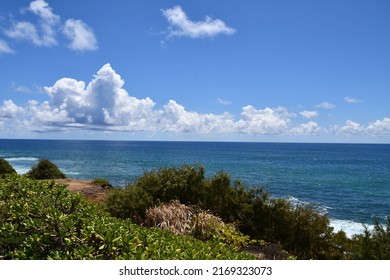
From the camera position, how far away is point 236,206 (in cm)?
1291

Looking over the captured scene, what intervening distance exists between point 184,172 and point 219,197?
1.55 m

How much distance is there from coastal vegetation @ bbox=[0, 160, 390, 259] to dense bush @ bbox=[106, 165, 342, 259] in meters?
0.03

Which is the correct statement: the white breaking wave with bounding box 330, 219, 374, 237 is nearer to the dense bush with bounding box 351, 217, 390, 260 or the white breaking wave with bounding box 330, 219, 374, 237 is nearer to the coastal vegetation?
the coastal vegetation

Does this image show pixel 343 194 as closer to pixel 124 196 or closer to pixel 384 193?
pixel 384 193

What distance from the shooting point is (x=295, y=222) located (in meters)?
12.4

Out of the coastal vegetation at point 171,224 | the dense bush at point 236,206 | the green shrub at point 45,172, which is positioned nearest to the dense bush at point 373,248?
the coastal vegetation at point 171,224

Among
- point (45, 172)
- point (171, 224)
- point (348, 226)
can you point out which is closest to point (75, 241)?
point (171, 224)

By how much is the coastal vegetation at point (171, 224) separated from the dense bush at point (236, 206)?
0.03 m

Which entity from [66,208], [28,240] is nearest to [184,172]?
[66,208]

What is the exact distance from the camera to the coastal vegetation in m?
4.81

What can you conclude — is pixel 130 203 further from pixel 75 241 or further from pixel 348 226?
pixel 348 226

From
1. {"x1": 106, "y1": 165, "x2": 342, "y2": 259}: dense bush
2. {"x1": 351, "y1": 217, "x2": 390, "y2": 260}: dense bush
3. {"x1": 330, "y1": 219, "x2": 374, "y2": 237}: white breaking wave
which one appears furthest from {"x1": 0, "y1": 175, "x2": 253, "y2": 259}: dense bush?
{"x1": 330, "y1": 219, "x2": 374, "y2": 237}: white breaking wave

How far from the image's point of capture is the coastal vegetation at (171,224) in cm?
481
